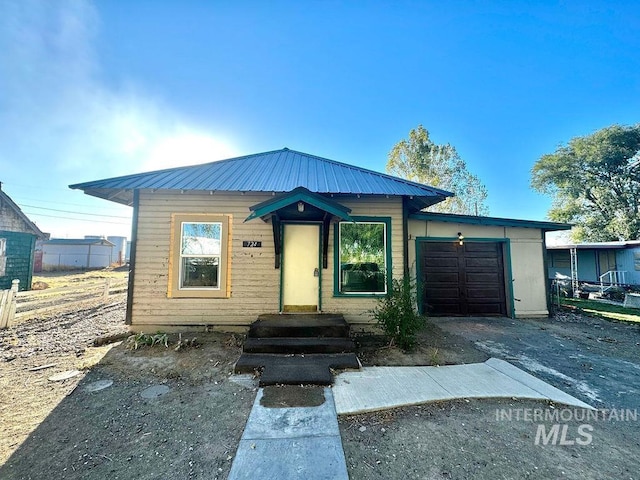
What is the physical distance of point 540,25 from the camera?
8203 mm

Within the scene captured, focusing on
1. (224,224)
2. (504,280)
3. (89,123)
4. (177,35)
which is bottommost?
(504,280)

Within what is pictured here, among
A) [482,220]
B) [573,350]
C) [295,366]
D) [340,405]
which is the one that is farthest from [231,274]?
[482,220]

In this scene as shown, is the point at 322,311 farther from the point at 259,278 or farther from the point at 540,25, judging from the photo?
the point at 540,25

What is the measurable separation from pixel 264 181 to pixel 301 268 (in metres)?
2.22

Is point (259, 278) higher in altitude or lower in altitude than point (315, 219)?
lower

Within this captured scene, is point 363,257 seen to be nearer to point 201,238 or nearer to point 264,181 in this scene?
point 264,181

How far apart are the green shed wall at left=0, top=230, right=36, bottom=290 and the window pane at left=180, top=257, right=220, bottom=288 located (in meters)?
14.7

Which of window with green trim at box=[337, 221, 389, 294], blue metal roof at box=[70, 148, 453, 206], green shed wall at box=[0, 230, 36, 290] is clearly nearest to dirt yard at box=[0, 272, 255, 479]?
window with green trim at box=[337, 221, 389, 294]

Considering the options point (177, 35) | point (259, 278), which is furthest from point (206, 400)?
point (177, 35)

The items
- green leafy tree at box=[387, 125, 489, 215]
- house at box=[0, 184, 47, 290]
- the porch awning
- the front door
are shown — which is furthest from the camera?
green leafy tree at box=[387, 125, 489, 215]

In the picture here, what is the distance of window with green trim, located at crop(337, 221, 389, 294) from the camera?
6.01 m

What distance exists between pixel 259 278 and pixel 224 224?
148cm

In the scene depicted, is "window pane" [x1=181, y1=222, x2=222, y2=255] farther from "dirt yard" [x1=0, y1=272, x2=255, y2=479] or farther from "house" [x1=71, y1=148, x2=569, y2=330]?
"dirt yard" [x1=0, y1=272, x2=255, y2=479]

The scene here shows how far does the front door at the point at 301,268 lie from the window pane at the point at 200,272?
1.56 meters
